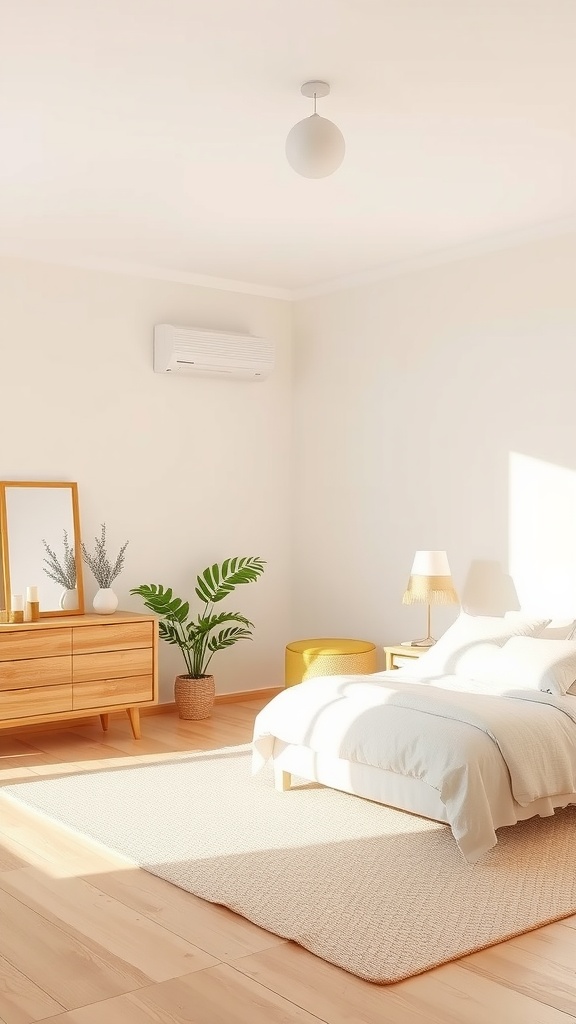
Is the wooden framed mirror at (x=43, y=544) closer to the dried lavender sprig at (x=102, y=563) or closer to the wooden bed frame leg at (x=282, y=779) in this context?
the dried lavender sprig at (x=102, y=563)

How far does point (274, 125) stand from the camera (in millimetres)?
3932

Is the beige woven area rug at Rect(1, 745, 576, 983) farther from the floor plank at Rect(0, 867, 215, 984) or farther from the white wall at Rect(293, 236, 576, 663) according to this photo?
the white wall at Rect(293, 236, 576, 663)

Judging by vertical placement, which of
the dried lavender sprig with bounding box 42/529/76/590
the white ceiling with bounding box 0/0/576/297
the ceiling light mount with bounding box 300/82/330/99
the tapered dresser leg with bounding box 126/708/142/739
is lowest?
the tapered dresser leg with bounding box 126/708/142/739

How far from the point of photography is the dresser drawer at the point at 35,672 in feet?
17.1

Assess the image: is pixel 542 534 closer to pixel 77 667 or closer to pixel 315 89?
pixel 77 667

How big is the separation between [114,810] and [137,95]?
2.90 meters

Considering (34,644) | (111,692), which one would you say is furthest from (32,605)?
(111,692)

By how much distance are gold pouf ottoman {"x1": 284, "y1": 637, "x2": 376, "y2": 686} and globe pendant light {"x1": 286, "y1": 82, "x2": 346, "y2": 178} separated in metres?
3.17

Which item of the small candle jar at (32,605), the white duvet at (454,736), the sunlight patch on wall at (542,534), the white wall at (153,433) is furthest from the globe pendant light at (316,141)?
the small candle jar at (32,605)

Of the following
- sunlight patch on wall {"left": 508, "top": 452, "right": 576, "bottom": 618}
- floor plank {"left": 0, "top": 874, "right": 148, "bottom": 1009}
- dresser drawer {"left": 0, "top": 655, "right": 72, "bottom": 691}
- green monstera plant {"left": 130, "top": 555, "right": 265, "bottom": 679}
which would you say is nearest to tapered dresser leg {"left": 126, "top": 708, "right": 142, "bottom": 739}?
dresser drawer {"left": 0, "top": 655, "right": 72, "bottom": 691}

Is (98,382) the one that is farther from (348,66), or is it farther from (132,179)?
(348,66)

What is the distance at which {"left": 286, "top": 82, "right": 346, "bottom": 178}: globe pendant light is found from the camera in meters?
3.53

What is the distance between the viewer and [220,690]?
6871 mm

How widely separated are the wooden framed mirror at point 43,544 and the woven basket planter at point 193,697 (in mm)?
839
